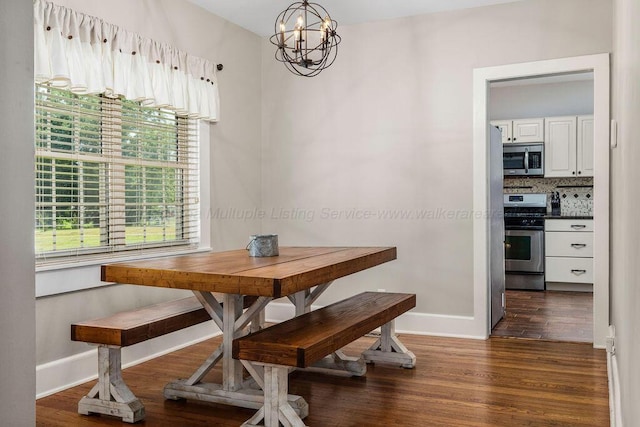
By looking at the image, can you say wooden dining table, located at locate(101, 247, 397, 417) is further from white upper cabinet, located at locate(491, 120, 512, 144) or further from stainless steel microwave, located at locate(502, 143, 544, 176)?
white upper cabinet, located at locate(491, 120, 512, 144)

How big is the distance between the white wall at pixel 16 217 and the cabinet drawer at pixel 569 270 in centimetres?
664

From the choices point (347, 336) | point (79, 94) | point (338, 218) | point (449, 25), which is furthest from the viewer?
point (338, 218)

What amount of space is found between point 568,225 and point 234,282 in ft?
18.1

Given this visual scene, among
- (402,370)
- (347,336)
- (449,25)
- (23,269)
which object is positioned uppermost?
(449,25)

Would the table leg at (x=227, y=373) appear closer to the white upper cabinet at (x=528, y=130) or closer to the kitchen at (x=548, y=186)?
the kitchen at (x=548, y=186)

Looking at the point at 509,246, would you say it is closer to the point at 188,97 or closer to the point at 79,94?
the point at 188,97

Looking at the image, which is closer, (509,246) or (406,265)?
(406,265)

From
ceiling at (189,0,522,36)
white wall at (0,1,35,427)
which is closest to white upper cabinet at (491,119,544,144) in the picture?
ceiling at (189,0,522,36)

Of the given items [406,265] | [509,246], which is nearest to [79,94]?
[406,265]

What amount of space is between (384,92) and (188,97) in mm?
1630

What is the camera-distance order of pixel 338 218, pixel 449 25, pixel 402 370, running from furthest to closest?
1. pixel 338 218
2. pixel 449 25
3. pixel 402 370

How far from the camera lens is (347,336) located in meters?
2.78

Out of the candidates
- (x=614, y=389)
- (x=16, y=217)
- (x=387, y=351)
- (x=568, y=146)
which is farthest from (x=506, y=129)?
(x=16, y=217)

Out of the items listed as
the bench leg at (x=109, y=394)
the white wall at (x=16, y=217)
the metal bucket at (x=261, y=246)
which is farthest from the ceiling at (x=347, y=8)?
the white wall at (x=16, y=217)
